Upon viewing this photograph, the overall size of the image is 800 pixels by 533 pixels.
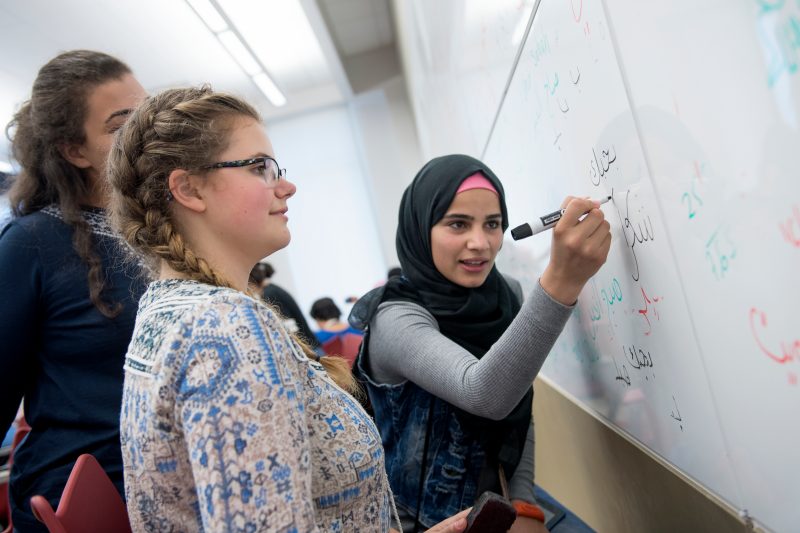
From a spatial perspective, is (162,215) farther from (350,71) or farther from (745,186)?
(350,71)

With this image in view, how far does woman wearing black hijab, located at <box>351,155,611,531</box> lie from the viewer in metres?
1.19

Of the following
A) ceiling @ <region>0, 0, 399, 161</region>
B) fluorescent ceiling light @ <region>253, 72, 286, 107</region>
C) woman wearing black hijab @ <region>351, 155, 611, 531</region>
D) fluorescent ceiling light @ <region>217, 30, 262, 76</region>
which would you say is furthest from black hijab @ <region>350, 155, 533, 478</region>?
fluorescent ceiling light @ <region>253, 72, 286, 107</region>

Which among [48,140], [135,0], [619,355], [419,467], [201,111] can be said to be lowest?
[419,467]

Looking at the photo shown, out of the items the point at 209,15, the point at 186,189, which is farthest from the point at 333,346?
the point at 186,189

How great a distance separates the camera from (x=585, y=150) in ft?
3.19

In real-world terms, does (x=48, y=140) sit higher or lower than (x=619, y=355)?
higher

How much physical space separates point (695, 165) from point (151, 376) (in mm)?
691

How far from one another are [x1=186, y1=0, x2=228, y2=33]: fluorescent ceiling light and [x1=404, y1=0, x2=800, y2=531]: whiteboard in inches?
113

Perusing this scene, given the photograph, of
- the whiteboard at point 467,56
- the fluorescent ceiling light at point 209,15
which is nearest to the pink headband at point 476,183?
the whiteboard at point 467,56

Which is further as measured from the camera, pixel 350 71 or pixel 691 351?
pixel 350 71

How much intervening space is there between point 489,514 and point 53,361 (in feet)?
2.83

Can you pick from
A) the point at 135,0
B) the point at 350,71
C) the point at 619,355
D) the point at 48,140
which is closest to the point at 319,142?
the point at 350,71

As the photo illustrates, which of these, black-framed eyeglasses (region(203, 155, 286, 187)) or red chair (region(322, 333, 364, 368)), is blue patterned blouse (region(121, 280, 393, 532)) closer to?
black-framed eyeglasses (region(203, 155, 286, 187))

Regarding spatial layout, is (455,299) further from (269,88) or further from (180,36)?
(269,88)
